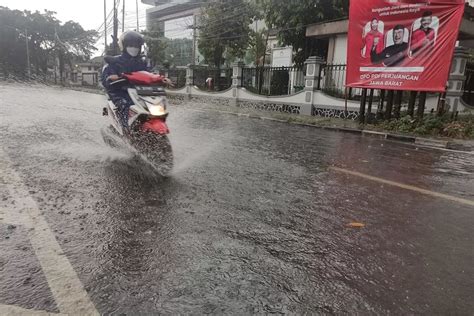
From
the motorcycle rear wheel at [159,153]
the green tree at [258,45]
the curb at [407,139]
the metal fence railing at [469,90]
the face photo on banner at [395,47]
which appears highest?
the green tree at [258,45]

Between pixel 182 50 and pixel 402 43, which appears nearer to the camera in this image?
pixel 402 43

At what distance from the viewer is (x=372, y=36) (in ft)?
38.7

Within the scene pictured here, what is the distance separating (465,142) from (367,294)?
28.4 ft

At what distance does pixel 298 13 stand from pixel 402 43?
8.17m

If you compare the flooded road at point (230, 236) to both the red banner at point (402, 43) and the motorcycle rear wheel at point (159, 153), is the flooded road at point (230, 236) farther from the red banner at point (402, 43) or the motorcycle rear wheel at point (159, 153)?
the red banner at point (402, 43)

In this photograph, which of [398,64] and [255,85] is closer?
[398,64]

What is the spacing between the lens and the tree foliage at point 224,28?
27094 millimetres

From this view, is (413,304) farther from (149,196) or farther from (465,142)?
(465,142)

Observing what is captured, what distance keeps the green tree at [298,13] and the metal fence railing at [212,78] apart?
5811mm

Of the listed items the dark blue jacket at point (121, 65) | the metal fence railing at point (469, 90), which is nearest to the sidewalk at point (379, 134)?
the metal fence railing at point (469, 90)

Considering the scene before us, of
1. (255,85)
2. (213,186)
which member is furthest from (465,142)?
(255,85)

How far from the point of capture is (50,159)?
18.6 feet

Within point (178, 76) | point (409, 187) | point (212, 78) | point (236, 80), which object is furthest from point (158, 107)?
point (178, 76)

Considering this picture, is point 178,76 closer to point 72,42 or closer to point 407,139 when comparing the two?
point 407,139
